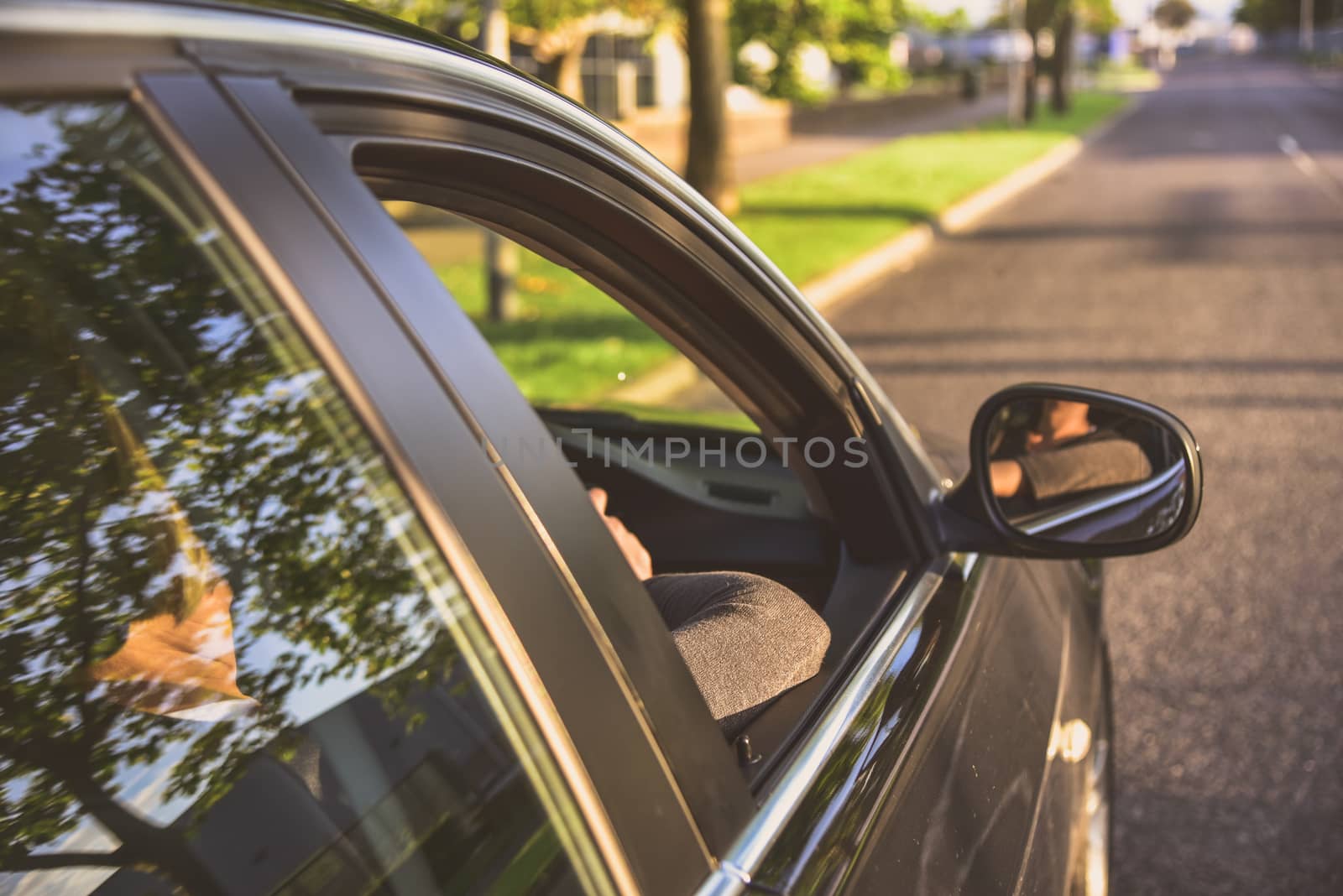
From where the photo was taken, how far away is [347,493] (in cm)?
97

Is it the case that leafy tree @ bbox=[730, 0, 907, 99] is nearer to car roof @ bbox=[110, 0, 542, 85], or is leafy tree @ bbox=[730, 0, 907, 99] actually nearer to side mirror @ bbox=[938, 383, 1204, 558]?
side mirror @ bbox=[938, 383, 1204, 558]

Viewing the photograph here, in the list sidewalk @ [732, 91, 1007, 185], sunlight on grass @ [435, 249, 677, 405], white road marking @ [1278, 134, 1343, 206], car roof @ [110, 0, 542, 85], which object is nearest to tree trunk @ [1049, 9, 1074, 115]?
sidewalk @ [732, 91, 1007, 185]

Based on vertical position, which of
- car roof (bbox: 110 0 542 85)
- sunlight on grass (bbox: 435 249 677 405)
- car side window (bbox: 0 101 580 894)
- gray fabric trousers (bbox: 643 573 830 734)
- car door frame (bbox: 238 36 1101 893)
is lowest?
sunlight on grass (bbox: 435 249 677 405)

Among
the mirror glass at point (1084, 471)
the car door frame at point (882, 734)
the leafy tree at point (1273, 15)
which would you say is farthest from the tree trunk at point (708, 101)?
the leafy tree at point (1273, 15)

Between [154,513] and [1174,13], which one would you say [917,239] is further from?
[1174,13]

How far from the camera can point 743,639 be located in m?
1.51

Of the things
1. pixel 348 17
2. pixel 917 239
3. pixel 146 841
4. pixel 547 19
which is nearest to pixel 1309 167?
pixel 917 239

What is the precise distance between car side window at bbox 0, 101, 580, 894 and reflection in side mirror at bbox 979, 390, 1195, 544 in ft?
3.26

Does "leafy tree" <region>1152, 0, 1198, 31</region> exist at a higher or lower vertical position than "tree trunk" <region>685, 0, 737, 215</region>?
higher

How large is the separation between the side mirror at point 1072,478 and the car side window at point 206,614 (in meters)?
0.97

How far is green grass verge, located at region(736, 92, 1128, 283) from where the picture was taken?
40.9 ft

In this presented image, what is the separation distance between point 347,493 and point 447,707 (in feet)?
0.60

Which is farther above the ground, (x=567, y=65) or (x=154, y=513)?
(x=567, y=65)

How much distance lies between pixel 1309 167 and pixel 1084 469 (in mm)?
22088
